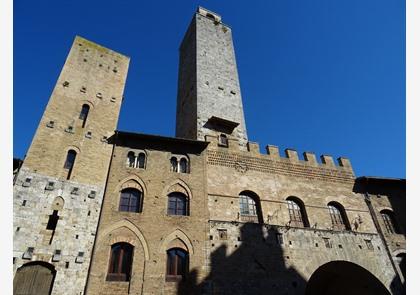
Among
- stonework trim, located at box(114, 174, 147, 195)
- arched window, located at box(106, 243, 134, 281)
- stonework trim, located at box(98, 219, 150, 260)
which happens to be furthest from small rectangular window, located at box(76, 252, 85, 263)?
stonework trim, located at box(114, 174, 147, 195)

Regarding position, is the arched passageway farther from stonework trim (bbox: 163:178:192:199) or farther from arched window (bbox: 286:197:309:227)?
stonework trim (bbox: 163:178:192:199)

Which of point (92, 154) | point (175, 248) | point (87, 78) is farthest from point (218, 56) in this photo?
point (175, 248)

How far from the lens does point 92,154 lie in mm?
12664

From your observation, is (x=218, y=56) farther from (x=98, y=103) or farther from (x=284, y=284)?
(x=284, y=284)

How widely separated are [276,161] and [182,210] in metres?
6.41

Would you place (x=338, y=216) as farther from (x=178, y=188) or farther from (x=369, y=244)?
(x=178, y=188)

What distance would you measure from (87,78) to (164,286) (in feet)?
38.7

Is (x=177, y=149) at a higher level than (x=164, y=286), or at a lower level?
higher

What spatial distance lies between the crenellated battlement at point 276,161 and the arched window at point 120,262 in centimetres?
597

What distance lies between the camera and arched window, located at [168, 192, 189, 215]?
1225 cm

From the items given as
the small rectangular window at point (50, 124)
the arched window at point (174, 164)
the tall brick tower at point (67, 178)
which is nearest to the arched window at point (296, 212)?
the arched window at point (174, 164)

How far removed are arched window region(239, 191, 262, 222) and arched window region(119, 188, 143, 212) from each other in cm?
497

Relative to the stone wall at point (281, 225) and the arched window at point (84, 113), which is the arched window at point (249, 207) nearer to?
the stone wall at point (281, 225)

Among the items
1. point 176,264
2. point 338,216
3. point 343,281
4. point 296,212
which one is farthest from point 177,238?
point 343,281
